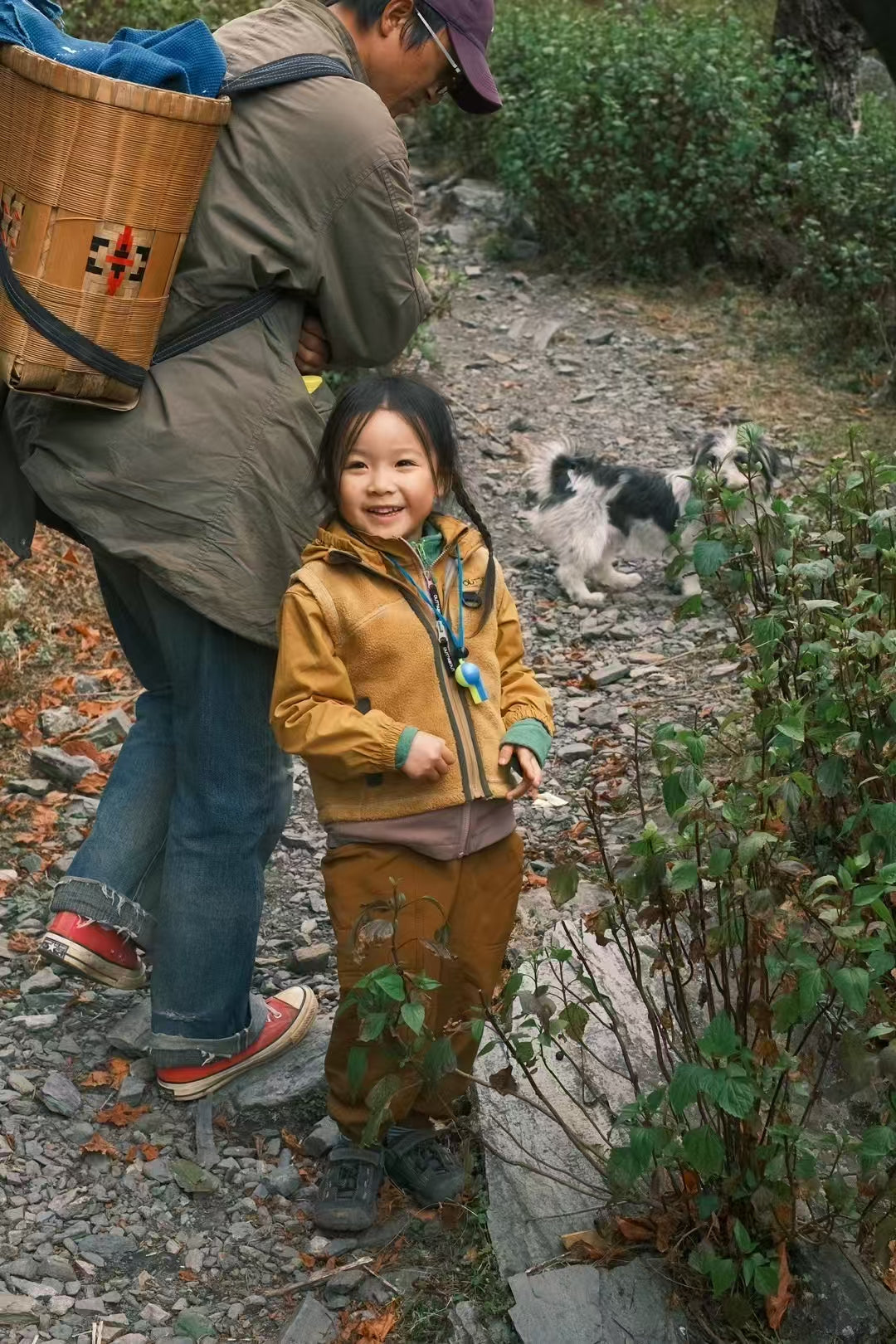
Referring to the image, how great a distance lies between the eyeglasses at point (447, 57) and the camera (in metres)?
2.93

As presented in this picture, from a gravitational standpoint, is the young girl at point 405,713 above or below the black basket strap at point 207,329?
below

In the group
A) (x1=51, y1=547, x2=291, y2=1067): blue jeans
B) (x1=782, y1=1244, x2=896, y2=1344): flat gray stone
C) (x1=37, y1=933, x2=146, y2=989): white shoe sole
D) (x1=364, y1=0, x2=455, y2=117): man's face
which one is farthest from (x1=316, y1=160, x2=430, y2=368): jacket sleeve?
(x1=782, y1=1244, x2=896, y2=1344): flat gray stone

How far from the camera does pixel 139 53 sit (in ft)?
8.64

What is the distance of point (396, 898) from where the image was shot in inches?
99.3

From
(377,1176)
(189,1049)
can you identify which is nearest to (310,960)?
(189,1049)

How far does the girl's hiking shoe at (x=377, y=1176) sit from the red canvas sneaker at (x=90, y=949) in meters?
0.64

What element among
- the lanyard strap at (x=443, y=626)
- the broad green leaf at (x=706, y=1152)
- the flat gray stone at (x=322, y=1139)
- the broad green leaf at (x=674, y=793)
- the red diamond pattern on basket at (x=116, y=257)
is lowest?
the flat gray stone at (x=322, y=1139)

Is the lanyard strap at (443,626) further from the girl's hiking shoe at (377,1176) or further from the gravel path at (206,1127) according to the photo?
the girl's hiking shoe at (377,1176)

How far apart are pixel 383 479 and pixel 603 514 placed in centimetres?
371

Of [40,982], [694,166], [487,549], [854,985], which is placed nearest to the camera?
[854,985]

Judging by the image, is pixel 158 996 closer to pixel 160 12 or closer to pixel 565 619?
pixel 565 619

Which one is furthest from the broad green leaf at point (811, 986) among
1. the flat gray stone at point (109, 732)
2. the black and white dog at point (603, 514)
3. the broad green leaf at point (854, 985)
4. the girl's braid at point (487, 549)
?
the black and white dog at point (603, 514)

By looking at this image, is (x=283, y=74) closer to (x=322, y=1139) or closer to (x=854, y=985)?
(x=854, y=985)

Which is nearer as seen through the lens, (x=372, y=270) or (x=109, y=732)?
(x=372, y=270)
